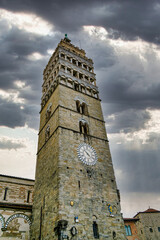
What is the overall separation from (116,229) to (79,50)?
1010 inches

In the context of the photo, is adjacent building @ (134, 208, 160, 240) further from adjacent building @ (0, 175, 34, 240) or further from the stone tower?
adjacent building @ (0, 175, 34, 240)

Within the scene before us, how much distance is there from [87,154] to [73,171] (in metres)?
2.48

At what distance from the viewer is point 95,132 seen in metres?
19.6

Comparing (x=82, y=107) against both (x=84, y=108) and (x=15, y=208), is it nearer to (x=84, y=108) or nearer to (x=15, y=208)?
(x=84, y=108)

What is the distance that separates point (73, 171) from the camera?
1501cm

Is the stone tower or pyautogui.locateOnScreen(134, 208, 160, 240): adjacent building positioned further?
pyautogui.locateOnScreen(134, 208, 160, 240): adjacent building

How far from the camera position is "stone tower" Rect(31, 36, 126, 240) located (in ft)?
42.7

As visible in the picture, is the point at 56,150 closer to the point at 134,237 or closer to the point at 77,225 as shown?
the point at 77,225

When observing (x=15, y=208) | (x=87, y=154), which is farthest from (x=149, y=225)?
(x=15, y=208)

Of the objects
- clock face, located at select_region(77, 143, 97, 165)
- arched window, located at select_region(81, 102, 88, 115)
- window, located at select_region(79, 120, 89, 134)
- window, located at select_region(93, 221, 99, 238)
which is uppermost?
arched window, located at select_region(81, 102, 88, 115)

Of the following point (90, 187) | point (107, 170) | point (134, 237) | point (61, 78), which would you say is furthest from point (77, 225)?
point (134, 237)

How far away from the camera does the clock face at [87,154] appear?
1638 cm

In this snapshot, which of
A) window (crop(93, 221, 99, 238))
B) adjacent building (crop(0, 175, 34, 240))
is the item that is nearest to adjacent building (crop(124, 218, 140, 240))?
adjacent building (crop(0, 175, 34, 240))

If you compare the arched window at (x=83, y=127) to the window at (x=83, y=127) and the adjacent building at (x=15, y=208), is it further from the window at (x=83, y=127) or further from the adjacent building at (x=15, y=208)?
the adjacent building at (x=15, y=208)
